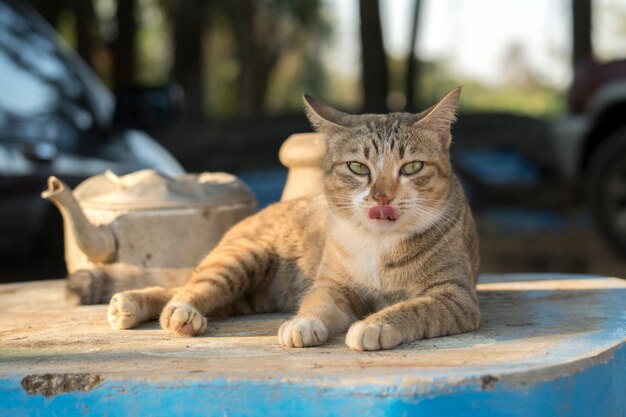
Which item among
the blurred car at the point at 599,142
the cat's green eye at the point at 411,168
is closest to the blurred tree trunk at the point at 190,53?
the blurred car at the point at 599,142

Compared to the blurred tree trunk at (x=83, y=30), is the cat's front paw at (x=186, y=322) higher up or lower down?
lower down

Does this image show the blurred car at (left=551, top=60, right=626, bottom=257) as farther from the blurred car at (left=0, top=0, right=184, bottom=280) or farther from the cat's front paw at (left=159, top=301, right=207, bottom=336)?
the cat's front paw at (left=159, top=301, right=207, bottom=336)

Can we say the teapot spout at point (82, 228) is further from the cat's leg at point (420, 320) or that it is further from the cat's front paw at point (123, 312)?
the cat's leg at point (420, 320)

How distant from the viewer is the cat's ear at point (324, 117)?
284 centimetres

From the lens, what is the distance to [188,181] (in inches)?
128

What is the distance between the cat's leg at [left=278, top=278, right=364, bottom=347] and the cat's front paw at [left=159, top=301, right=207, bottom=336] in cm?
25

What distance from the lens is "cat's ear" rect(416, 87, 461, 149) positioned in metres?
2.72

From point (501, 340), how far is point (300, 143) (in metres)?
1.28

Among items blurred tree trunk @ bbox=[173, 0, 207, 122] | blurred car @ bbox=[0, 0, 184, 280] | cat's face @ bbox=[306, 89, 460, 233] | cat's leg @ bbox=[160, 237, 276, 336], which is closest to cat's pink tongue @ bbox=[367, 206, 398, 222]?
cat's face @ bbox=[306, 89, 460, 233]

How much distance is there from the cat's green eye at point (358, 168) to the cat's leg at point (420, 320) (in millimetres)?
398

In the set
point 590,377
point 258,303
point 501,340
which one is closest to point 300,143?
point 258,303

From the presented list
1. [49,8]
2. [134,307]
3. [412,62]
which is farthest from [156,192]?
[49,8]

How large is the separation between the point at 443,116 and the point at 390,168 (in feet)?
0.85

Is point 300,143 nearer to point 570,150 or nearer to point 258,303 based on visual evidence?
point 258,303
